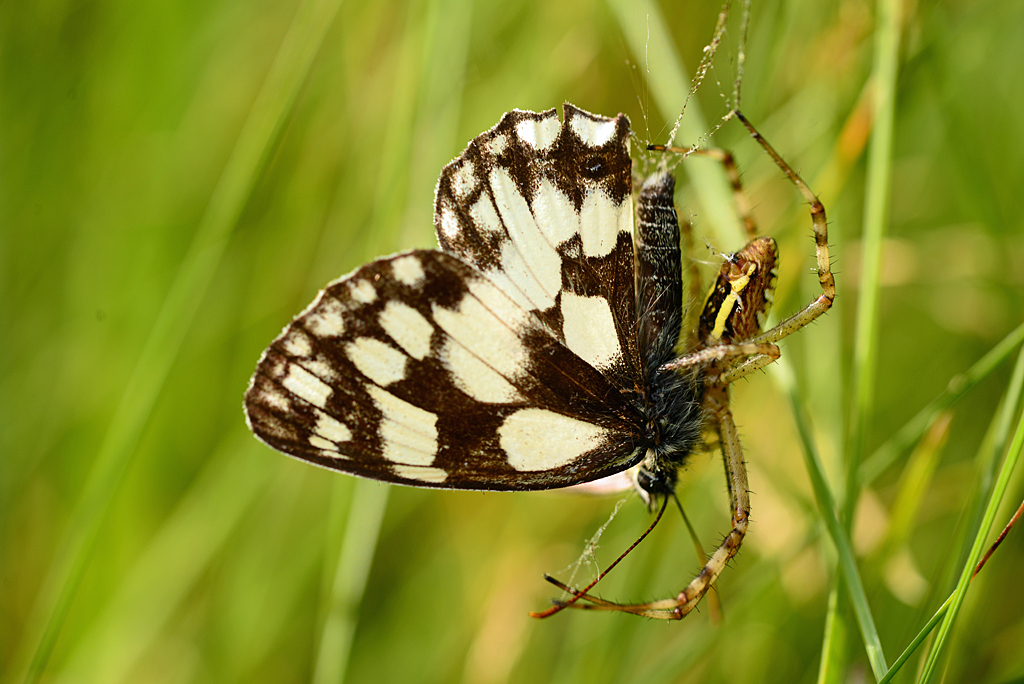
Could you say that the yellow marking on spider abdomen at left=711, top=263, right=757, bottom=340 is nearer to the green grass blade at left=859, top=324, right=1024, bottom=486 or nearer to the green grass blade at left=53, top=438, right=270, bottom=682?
the green grass blade at left=859, top=324, right=1024, bottom=486

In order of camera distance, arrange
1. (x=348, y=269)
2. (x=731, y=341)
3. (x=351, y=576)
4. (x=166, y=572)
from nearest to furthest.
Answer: (x=731, y=341)
(x=351, y=576)
(x=166, y=572)
(x=348, y=269)

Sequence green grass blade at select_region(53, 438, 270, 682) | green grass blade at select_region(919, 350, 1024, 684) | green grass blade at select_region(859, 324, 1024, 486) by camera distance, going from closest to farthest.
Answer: green grass blade at select_region(919, 350, 1024, 684) < green grass blade at select_region(859, 324, 1024, 486) < green grass blade at select_region(53, 438, 270, 682)

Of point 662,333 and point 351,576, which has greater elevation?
point 662,333

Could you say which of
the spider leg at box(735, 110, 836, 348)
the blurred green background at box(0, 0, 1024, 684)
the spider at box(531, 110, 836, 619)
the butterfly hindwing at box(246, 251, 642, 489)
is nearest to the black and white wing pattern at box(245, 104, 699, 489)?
the butterfly hindwing at box(246, 251, 642, 489)

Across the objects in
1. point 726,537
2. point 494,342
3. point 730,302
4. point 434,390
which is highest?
point 730,302

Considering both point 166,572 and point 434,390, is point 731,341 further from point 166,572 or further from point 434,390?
point 166,572

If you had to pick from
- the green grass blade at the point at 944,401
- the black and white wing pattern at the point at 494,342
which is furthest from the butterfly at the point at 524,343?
the green grass blade at the point at 944,401

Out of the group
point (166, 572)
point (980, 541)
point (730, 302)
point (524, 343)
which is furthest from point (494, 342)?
point (166, 572)

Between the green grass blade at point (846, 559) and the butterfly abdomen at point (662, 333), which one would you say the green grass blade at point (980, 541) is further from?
the butterfly abdomen at point (662, 333)
